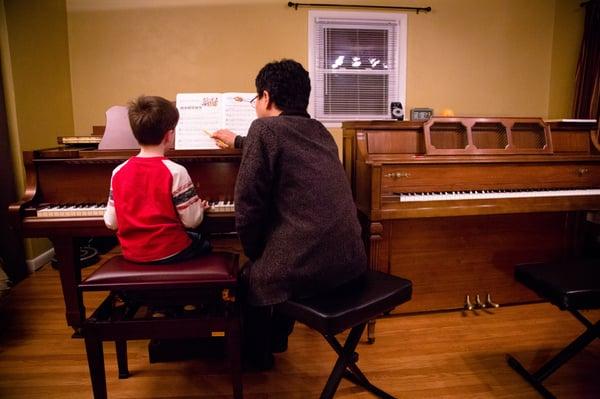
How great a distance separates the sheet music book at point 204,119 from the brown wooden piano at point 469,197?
0.71 metres

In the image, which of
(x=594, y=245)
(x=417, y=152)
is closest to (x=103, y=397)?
(x=417, y=152)

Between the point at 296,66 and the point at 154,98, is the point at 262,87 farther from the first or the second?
the point at 154,98

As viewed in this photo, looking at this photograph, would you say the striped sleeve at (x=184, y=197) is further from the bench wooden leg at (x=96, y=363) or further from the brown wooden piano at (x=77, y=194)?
the bench wooden leg at (x=96, y=363)

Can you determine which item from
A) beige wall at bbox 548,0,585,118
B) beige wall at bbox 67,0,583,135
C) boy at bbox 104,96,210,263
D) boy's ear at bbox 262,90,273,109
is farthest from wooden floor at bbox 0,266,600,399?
beige wall at bbox 548,0,585,118

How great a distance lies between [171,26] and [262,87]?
10.8ft

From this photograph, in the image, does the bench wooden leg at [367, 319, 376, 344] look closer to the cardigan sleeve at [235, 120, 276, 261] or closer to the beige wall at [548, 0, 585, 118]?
the cardigan sleeve at [235, 120, 276, 261]

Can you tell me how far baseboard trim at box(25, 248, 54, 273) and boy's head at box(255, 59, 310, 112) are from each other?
3.01 metres

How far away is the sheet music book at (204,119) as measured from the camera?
2.16 m

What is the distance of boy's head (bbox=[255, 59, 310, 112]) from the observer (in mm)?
1466

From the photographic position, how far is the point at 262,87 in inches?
59.7

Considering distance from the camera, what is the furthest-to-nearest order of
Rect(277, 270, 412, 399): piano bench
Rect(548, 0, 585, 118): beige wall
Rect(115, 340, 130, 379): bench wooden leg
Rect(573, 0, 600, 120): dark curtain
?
Rect(548, 0, 585, 118): beige wall
Rect(573, 0, 600, 120): dark curtain
Rect(115, 340, 130, 379): bench wooden leg
Rect(277, 270, 412, 399): piano bench

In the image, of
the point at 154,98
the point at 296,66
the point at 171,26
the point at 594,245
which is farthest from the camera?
the point at 171,26

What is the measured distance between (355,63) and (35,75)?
3.14 metres

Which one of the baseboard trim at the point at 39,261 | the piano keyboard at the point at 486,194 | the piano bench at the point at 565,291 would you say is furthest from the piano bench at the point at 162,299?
the baseboard trim at the point at 39,261
